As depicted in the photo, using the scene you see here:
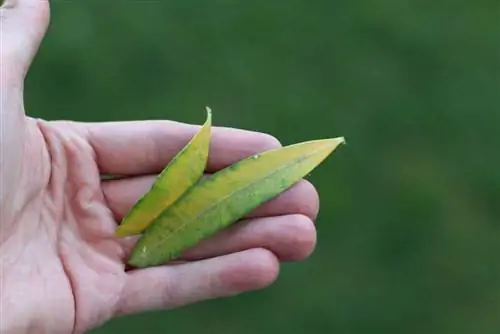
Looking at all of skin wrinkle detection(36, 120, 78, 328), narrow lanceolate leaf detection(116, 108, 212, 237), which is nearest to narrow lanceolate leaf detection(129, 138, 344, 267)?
narrow lanceolate leaf detection(116, 108, 212, 237)

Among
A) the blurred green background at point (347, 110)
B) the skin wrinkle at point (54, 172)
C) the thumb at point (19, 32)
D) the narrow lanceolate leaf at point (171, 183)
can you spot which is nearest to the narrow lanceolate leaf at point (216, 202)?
the narrow lanceolate leaf at point (171, 183)

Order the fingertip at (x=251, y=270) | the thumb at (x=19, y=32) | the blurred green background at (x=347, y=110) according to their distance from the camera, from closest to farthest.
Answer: the thumb at (x=19, y=32), the fingertip at (x=251, y=270), the blurred green background at (x=347, y=110)

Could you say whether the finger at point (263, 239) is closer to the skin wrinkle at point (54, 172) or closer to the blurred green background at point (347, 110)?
the skin wrinkle at point (54, 172)

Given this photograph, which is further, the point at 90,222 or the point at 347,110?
the point at 347,110

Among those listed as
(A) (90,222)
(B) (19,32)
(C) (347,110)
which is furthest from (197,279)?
(C) (347,110)

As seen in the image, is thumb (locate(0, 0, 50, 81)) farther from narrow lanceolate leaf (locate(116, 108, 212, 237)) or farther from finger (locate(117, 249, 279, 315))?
finger (locate(117, 249, 279, 315))

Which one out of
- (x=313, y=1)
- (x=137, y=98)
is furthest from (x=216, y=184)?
(x=313, y=1)

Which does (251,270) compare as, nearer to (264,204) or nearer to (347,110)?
(264,204)
